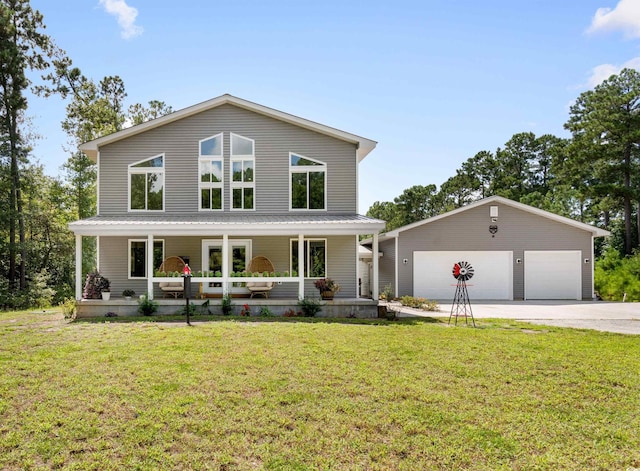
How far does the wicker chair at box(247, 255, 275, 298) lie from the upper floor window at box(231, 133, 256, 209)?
1984 millimetres

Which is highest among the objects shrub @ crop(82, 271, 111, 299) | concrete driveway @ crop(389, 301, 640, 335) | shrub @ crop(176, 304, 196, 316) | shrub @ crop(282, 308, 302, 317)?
shrub @ crop(82, 271, 111, 299)

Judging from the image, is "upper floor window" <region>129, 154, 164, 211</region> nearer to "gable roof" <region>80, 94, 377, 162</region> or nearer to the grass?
"gable roof" <region>80, 94, 377, 162</region>

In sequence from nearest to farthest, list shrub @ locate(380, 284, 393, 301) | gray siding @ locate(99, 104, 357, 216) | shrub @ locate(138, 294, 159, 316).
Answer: shrub @ locate(138, 294, 159, 316)
gray siding @ locate(99, 104, 357, 216)
shrub @ locate(380, 284, 393, 301)

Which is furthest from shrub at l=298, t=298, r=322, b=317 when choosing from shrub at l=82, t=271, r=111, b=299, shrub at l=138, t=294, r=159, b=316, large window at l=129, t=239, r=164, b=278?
shrub at l=82, t=271, r=111, b=299

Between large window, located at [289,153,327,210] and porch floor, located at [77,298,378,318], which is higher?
large window, located at [289,153,327,210]

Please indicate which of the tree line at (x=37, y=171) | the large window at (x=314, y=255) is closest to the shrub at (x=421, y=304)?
the large window at (x=314, y=255)

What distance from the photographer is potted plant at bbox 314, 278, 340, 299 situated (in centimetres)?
1309

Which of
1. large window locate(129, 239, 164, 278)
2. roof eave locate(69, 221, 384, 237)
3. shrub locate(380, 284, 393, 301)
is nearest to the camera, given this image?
roof eave locate(69, 221, 384, 237)

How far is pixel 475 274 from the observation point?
60.7ft

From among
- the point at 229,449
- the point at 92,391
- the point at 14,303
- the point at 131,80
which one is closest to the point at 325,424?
the point at 229,449

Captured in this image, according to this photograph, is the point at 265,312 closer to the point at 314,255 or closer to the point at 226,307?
the point at 226,307

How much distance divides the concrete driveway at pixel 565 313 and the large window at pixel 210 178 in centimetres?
732

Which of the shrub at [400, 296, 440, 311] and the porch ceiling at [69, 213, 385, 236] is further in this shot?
the shrub at [400, 296, 440, 311]

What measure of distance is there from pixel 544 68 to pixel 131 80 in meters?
25.8
